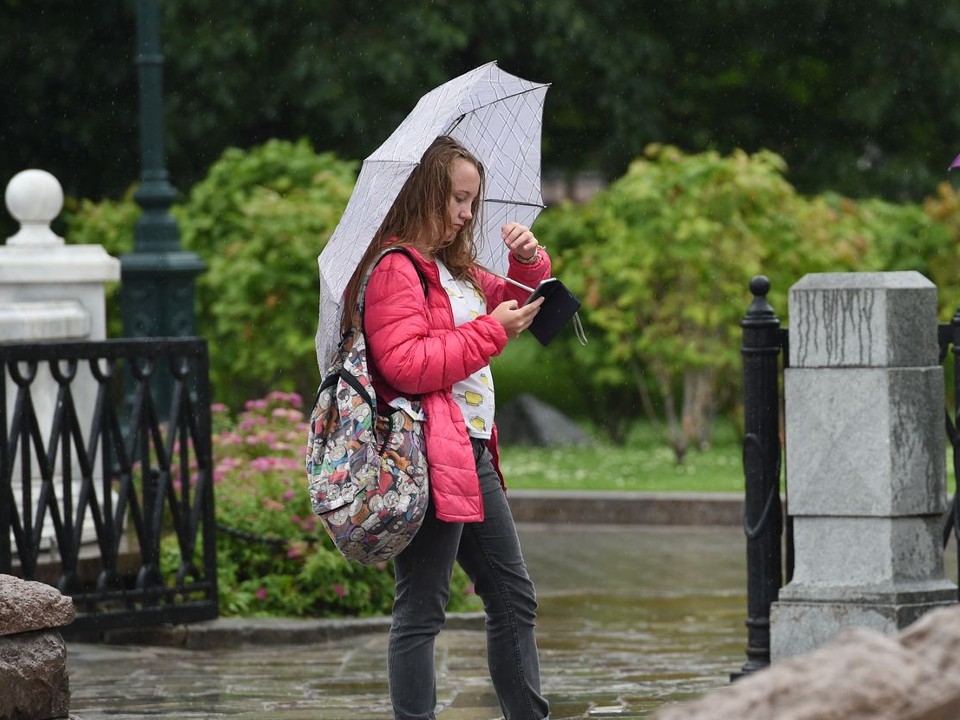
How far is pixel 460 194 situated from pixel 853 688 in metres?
2.68

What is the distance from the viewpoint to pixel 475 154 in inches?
211

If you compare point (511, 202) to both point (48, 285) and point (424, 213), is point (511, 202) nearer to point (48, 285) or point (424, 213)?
point (424, 213)

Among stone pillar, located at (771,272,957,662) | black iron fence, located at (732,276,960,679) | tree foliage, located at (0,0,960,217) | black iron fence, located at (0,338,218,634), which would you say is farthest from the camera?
tree foliage, located at (0,0,960,217)

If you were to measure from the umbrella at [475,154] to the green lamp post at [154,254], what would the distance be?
5.64m

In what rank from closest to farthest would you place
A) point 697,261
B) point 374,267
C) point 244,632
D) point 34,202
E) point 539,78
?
point 374,267 → point 244,632 → point 34,202 → point 697,261 → point 539,78

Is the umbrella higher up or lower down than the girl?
higher up

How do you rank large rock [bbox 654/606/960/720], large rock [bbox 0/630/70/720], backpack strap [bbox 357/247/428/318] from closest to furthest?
large rock [bbox 654/606/960/720] < backpack strap [bbox 357/247/428/318] < large rock [bbox 0/630/70/720]

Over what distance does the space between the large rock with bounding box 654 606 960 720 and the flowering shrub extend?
5851 millimetres

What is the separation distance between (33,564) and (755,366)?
8.74 feet

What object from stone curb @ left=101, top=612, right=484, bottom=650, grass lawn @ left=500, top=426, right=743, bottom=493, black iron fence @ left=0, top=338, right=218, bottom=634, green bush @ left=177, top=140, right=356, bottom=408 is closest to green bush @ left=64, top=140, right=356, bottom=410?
green bush @ left=177, top=140, right=356, bottom=408

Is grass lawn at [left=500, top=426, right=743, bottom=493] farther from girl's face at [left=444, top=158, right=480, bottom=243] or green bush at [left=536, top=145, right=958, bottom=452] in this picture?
girl's face at [left=444, top=158, right=480, bottom=243]

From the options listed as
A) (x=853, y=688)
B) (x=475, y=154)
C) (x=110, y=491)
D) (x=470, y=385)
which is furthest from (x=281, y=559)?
(x=853, y=688)

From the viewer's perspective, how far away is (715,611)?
8930mm

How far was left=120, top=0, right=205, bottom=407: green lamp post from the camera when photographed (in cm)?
1119
